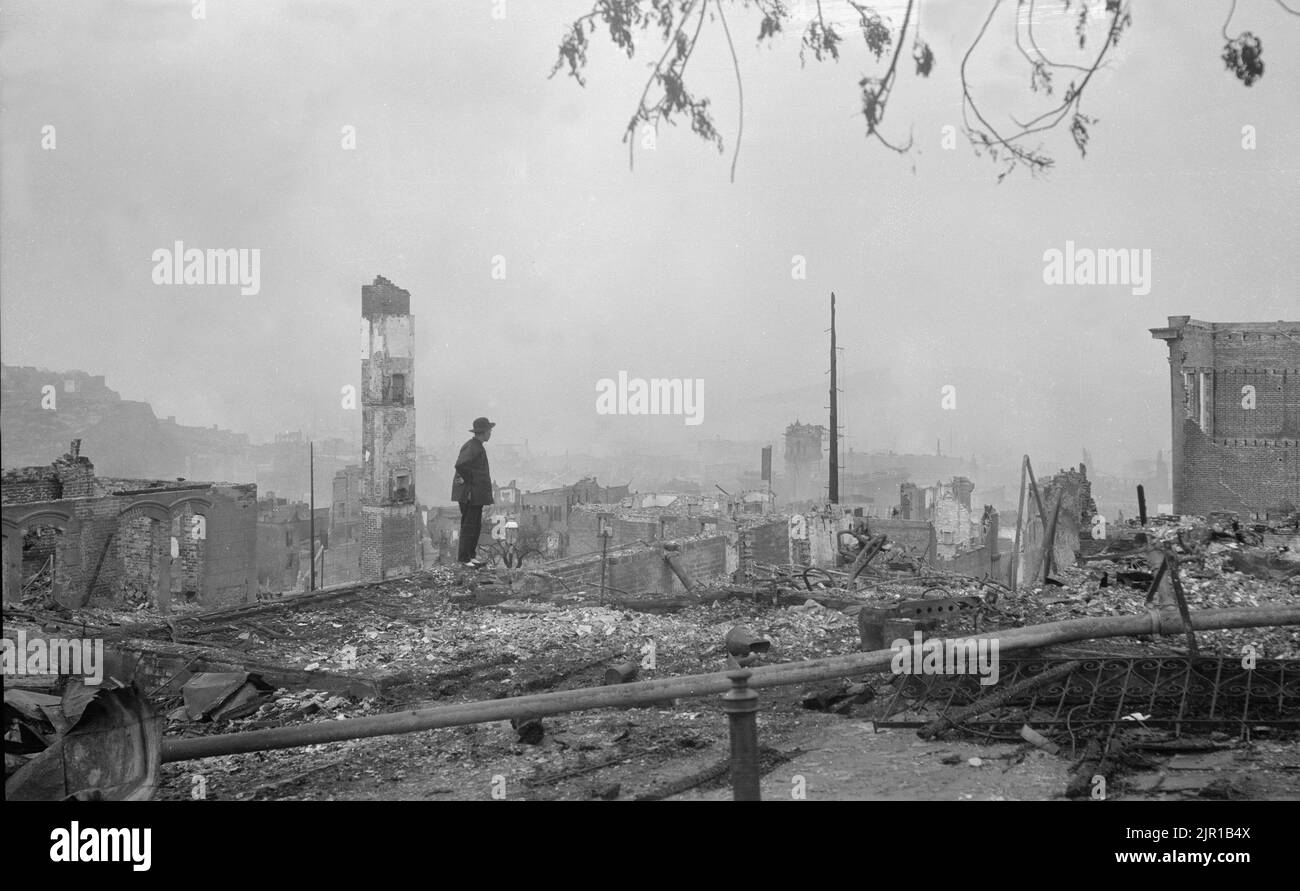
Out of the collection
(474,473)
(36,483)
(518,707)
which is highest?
(474,473)

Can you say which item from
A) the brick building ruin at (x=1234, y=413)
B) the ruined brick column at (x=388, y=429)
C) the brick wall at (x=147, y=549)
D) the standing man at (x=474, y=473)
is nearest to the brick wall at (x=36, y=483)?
the brick wall at (x=147, y=549)

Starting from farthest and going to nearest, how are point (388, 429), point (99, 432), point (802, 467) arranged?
point (802, 467) < point (388, 429) < point (99, 432)

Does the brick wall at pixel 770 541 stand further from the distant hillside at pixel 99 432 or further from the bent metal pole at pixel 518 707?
the bent metal pole at pixel 518 707

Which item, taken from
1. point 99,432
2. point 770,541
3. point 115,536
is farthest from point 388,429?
point 770,541

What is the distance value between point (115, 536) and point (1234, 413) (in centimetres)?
2143

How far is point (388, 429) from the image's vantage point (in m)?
14.5

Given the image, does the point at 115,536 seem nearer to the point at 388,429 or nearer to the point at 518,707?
the point at 388,429

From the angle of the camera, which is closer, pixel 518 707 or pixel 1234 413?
pixel 518 707

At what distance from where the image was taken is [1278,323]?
18.1m

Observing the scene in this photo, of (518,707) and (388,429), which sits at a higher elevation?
(388,429)
